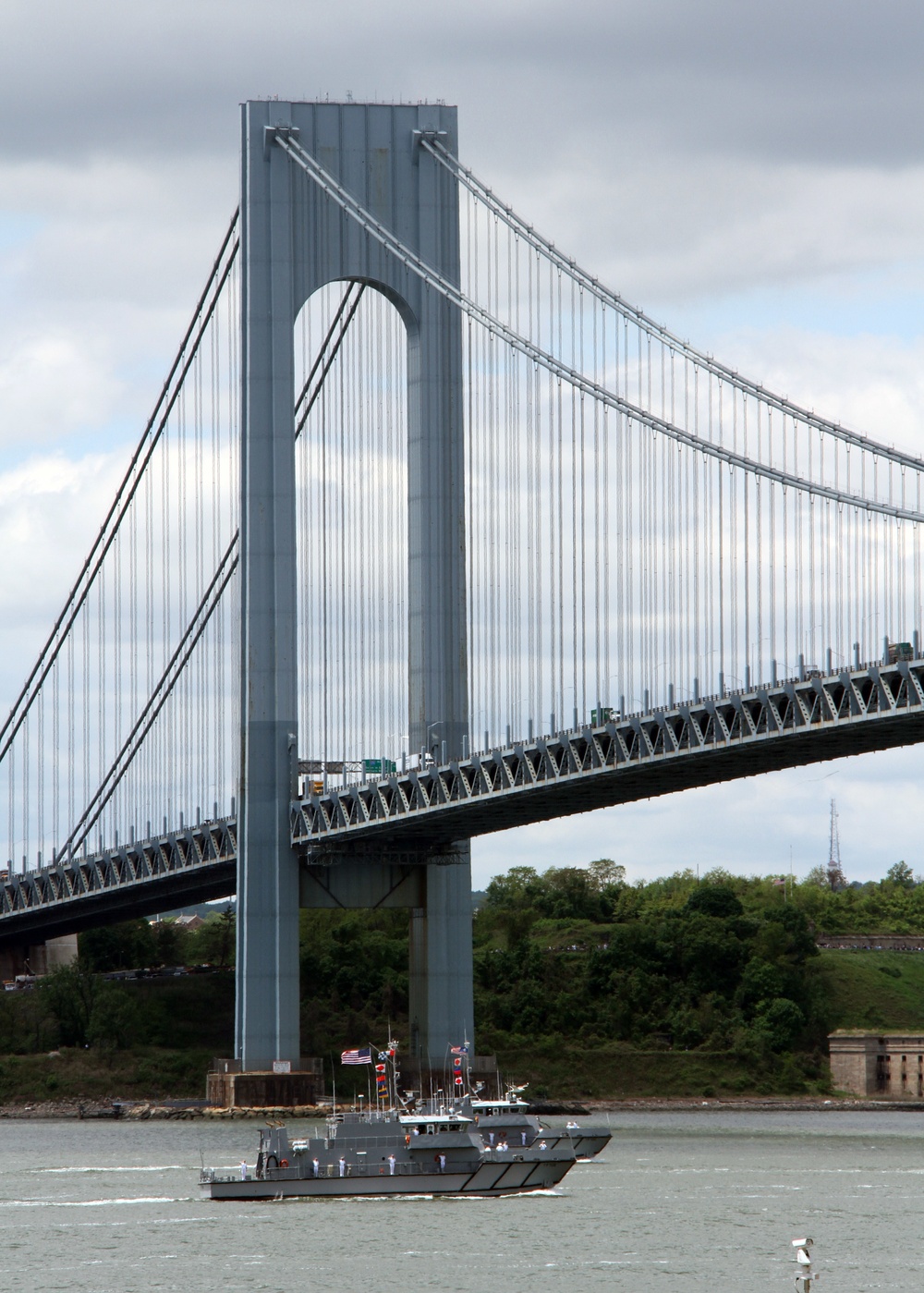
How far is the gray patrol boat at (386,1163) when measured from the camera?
206ft

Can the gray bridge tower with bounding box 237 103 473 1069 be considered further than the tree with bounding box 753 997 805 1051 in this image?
No

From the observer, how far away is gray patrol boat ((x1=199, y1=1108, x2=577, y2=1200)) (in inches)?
2478

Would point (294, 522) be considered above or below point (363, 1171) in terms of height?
above

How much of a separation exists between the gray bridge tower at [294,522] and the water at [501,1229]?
15.1m

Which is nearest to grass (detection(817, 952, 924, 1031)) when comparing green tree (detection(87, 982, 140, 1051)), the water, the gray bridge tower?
green tree (detection(87, 982, 140, 1051))

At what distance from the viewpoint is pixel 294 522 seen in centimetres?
9012

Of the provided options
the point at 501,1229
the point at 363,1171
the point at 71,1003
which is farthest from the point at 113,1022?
the point at 501,1229

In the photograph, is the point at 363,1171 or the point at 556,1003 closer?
the point at 363,1171

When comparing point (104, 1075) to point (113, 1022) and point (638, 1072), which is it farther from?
point (638, 1072)

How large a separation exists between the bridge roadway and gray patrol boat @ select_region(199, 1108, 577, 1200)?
14690 millimetres

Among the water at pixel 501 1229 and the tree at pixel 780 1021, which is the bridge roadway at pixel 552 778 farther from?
the tree at pixel 780 1021

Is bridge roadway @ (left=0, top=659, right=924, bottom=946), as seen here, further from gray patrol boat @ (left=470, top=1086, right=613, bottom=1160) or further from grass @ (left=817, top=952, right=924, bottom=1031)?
grass @ (left=817, top=952, right=924, bottom=1031)

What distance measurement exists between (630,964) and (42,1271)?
77492mm

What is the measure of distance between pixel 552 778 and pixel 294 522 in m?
15.2
